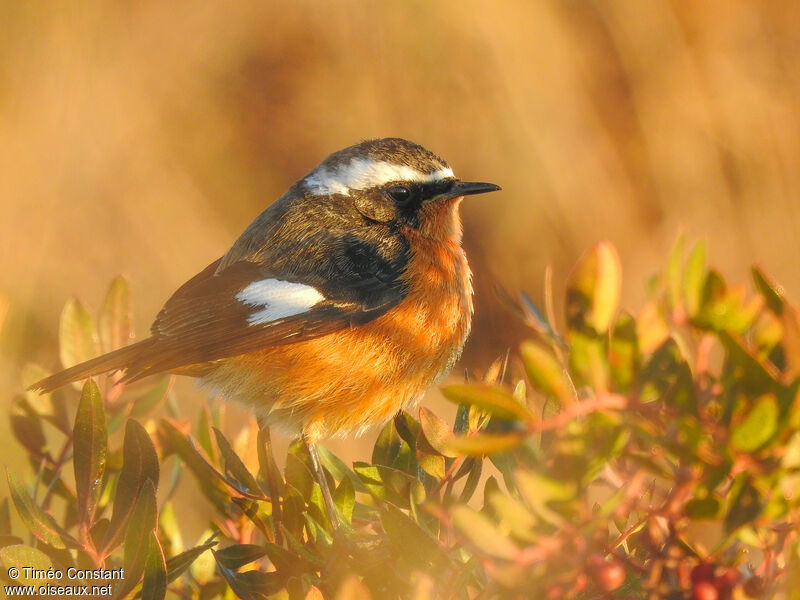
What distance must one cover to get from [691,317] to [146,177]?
16.9 ft

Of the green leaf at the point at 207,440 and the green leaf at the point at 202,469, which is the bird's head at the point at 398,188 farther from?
the green leaf at the point at 202,469

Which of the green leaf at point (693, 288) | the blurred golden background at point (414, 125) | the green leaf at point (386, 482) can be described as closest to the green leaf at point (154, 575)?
the green leaf at point (386, 482)

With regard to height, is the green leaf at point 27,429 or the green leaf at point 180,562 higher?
the green leaf at point 27,429

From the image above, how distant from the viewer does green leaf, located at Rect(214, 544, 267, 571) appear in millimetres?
1348

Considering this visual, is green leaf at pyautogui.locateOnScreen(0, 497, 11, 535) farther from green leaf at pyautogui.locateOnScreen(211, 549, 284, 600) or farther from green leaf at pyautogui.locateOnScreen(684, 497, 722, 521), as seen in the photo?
green leaf at pyautogui.locateOnScreen(684, 497, 722, 521)

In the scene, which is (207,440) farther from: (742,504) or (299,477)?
(742,504)

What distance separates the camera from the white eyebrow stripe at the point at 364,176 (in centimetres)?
307

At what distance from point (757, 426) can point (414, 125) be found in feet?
16.0

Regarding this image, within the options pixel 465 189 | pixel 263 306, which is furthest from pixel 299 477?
pixel 465 189

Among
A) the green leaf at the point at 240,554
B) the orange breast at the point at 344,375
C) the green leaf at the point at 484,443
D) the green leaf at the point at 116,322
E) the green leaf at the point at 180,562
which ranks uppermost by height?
the green leaf at the point at 116,322

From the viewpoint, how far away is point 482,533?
826 millimetres

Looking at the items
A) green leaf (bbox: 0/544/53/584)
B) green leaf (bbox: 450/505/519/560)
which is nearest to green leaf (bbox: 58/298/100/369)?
green leaf (bbox: 0/544/53/584)

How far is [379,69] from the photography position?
17.8 ft

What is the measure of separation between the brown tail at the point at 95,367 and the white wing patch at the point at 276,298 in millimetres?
389
